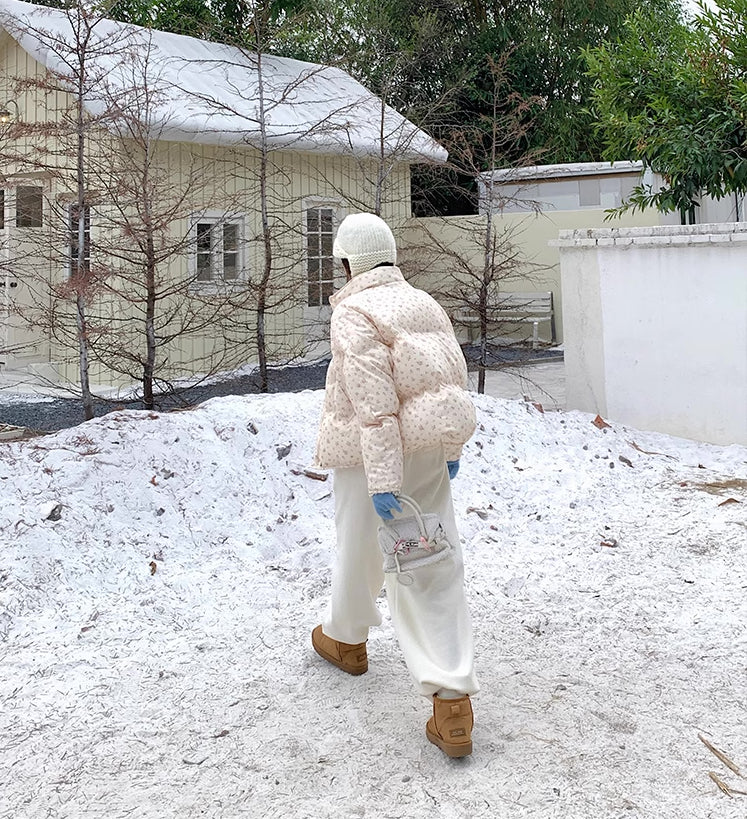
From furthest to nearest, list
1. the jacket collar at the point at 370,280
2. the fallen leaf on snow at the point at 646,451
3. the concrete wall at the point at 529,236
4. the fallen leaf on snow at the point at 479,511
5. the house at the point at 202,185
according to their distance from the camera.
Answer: the concrete wall at the point at 529,236
the house at the point at 202,185
the fallen leaf on snow at the point at 646,451
the fallen leaf on snow at the point at 479,511
the jacket collar at the point at 370,280

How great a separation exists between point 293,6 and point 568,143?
222 inches

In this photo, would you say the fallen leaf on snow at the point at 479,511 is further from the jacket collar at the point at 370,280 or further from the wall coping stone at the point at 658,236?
the wall coping stone at the point at 658,236

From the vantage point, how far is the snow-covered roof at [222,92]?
978cm

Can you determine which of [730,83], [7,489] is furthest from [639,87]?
[7,489]

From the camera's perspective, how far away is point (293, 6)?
52.5 feet

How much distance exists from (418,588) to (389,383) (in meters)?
0.70

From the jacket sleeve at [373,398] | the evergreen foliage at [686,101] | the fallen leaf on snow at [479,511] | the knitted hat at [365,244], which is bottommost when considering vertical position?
the fallen leaf on snow at [479,511]

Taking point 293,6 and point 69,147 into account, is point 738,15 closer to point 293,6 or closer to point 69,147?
point 69,147

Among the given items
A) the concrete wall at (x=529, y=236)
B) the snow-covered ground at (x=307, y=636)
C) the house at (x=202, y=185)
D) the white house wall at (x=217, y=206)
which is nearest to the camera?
the snow-covered ground at (x=307, y=636)

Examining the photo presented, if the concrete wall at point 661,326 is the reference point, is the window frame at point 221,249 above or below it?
above

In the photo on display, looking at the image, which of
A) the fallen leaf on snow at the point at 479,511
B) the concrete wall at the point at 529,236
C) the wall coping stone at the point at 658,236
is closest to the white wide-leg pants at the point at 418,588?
the fallen leaf on snow at the point at 479,511

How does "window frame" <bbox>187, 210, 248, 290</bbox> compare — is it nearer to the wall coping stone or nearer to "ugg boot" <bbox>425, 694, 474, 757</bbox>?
the wall coping stone

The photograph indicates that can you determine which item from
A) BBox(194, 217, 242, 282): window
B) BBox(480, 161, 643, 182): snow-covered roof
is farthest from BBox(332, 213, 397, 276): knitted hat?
BBox(480, 161, 643, 182): snow-covered roof

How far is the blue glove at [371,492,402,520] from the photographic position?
310 cm
